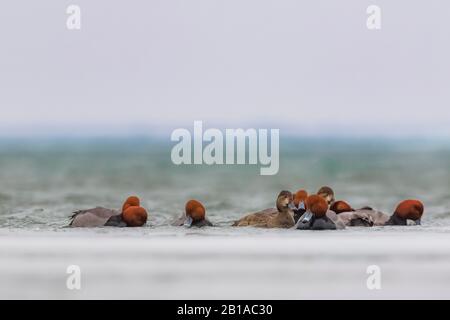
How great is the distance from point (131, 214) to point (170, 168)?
3436 mm

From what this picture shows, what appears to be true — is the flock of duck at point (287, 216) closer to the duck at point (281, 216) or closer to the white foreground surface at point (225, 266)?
the duck at point (281, 216)

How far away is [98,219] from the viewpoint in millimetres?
3574

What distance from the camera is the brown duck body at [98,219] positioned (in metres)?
3.53

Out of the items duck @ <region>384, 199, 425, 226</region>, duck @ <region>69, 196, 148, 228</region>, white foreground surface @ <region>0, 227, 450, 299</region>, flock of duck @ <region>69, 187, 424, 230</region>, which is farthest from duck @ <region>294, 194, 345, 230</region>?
duck @ <region>69, 196, 148, 228</region>

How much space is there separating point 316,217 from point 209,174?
3350 mm

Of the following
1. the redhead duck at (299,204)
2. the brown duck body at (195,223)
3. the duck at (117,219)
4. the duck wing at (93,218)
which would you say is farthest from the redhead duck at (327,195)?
the duck wing at (93,218)

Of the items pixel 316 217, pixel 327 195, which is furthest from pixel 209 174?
pixel 316 217

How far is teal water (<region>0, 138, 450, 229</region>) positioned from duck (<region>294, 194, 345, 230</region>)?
69.5 inches

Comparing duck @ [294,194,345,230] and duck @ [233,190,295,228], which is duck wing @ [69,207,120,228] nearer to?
duck @ [233,190,295,228]

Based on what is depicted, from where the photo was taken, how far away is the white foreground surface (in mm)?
2615

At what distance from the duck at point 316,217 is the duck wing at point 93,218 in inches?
32.3

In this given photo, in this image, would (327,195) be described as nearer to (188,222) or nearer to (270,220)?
(270,220)
